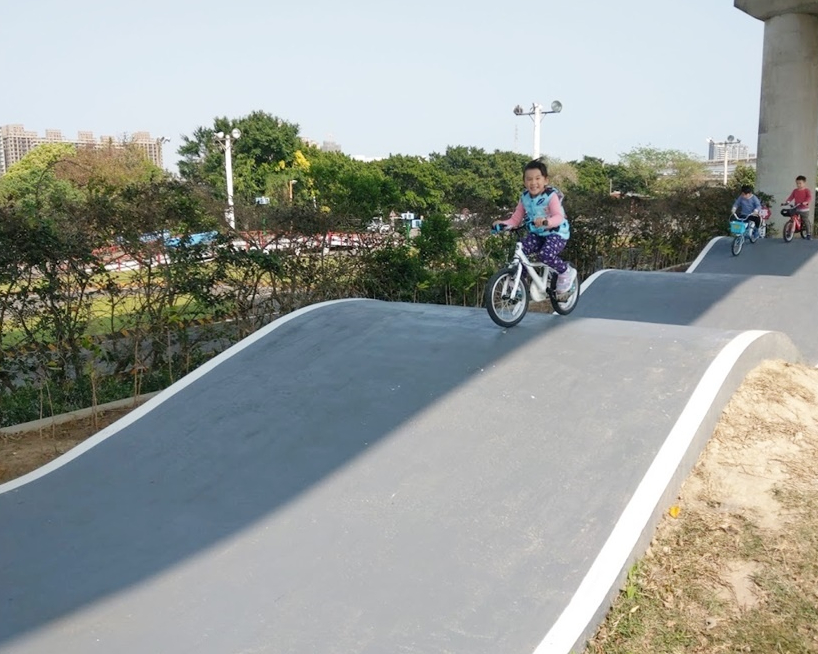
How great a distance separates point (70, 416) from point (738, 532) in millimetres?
6059

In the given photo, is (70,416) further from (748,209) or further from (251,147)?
(251,147)

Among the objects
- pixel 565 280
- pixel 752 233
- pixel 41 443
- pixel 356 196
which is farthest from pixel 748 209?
pixel 41 443

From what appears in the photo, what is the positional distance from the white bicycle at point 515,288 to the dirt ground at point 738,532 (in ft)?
6.99

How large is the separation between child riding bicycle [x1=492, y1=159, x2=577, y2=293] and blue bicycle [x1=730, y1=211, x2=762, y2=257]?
9426 mm

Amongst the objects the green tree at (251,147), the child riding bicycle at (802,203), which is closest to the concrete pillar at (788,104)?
the child riding bicycle at (802,203)

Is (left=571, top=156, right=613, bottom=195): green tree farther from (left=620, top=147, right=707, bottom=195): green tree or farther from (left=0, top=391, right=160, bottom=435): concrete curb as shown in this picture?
(left=0, top=391, right=160, bottom=435): concrete curb

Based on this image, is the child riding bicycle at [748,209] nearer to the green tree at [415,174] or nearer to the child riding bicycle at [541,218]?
the child riding bicycle at [541,218]

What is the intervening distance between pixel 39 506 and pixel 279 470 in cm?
174

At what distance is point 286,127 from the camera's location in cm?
6006

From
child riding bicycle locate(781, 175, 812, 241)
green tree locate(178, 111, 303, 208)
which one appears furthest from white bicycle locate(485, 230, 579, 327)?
green tree locate(178, 111, 303, 208)

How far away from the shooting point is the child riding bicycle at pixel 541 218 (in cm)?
704

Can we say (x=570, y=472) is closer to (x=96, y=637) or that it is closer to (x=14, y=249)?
(x=96, y=637)

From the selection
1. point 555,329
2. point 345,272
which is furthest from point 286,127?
point 555,329

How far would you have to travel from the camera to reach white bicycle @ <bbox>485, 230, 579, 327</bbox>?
6.86 meters
